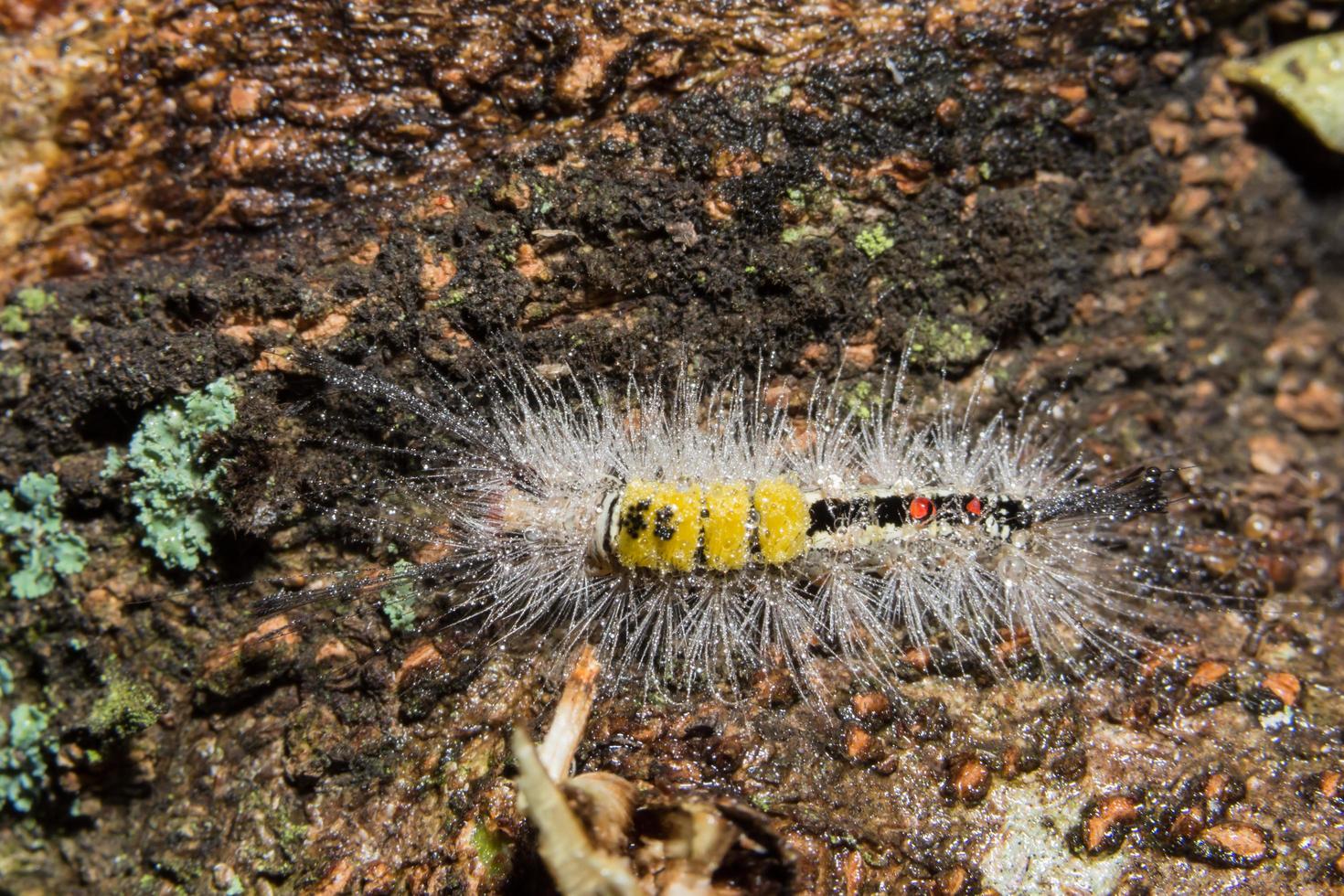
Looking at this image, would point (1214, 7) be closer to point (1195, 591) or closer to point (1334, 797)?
point (1195, 591)

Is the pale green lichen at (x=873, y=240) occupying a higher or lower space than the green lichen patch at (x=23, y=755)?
higher

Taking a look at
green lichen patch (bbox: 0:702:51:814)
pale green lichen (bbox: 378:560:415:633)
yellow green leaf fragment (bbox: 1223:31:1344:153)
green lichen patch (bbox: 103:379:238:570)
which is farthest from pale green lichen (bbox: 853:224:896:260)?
green lichen patch (bbox: 0:702:51:814)

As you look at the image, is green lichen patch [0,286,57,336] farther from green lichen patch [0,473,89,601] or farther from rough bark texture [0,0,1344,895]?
green lichen patch [0,473,89,601]

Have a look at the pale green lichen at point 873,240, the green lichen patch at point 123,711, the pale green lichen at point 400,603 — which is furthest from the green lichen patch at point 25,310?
the pale green lichen at point 873,240

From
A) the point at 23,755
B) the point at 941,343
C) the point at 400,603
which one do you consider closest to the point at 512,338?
the point at 400,603

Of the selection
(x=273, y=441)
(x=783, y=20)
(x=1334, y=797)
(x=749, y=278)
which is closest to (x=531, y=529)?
(x=273, y=441)

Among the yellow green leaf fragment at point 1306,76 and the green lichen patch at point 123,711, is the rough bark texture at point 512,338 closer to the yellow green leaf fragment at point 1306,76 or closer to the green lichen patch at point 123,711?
the green lichen patch at point 123,711

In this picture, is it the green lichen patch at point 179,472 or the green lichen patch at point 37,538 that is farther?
the green lichen patch at point 37,538
